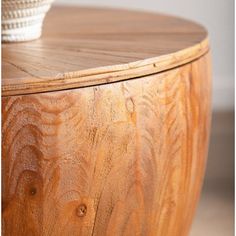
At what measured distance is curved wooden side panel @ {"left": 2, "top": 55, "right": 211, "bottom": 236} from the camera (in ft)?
2.34

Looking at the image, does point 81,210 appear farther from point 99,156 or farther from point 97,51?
point 97,51

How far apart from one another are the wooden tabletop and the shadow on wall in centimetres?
57

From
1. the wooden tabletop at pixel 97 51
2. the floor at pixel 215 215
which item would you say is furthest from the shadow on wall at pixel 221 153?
the wooden tabletop at pixel 97 51

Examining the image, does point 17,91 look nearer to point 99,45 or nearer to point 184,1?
point 99,45

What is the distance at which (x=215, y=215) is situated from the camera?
1.50 metres

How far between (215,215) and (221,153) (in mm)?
246

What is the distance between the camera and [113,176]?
759 millimetres

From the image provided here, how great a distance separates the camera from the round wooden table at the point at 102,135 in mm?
712

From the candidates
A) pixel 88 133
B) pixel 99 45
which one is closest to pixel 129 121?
pixel 88 133

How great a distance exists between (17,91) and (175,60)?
0.21m

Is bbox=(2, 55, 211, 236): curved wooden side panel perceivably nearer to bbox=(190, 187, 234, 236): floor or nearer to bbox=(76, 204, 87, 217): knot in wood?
bbox=(76, 204, 87, 217): knot in wood

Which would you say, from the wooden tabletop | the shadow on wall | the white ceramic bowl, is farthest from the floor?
the white ceramic bowl

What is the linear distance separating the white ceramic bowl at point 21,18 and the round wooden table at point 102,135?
19mm

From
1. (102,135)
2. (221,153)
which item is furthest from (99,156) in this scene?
(221,153)
